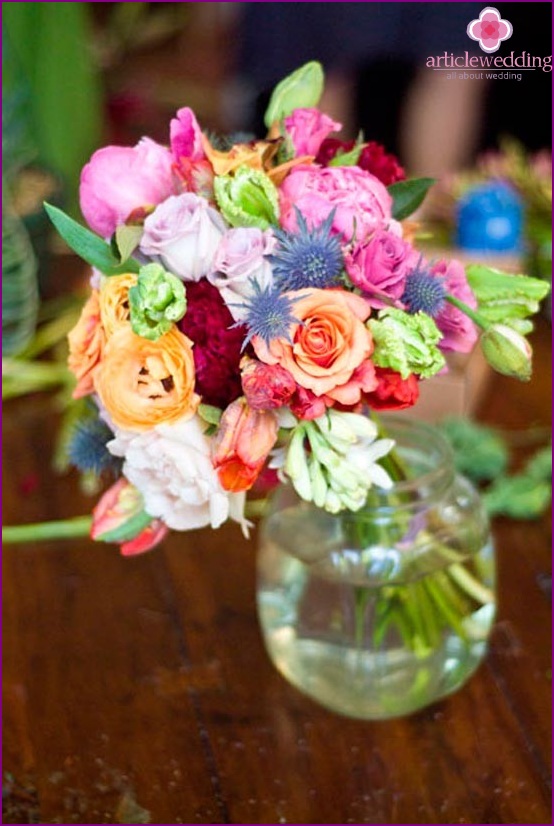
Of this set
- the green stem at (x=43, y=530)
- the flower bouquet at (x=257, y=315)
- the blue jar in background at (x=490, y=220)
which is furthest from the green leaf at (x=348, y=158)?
the blue jar in background at (x=490, y=220)

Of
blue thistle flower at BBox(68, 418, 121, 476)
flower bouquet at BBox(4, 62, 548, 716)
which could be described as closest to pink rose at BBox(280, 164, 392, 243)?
flower bouquet at BBox(4, 62, 548, 716)

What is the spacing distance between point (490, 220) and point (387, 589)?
0.56 metres

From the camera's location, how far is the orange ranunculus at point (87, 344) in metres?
0.64

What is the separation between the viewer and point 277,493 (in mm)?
807

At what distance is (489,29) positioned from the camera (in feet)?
2.58

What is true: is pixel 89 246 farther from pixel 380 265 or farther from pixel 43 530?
pixel 43 530

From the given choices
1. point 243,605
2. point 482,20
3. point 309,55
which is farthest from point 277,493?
point 309,55

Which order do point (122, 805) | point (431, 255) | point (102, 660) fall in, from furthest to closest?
point (431, 255)
point (102, 660)
point (122, 805)

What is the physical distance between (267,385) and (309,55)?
1.62 metres

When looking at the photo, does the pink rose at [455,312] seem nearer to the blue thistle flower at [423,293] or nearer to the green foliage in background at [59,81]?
the blue thistle flower at [423,293]

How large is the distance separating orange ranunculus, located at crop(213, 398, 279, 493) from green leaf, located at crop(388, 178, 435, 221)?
0.59 feet

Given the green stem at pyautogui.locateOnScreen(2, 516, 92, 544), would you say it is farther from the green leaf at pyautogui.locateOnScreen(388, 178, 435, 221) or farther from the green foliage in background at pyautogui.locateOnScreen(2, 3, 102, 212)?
the green foliage in background at pyautogui.locateOnScreen(2, 3, 102, 212)

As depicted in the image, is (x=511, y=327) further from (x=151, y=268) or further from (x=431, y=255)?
(x=431, y=255)

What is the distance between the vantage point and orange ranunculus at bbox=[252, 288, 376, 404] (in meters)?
0.59
